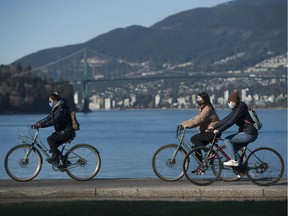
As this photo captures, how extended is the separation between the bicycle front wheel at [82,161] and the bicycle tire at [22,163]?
0.38 meters

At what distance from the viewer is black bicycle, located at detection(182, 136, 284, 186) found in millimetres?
11562

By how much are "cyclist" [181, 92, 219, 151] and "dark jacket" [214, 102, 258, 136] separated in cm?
25

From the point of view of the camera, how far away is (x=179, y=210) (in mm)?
9320

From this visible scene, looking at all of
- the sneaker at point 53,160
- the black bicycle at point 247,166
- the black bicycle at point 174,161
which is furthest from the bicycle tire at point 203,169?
the sneaker at point 53,160

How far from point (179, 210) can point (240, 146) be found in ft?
8.31

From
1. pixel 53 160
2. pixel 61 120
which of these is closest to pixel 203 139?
pixel 61 120

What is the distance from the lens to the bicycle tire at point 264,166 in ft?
37.9

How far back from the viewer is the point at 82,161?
40.3 ft

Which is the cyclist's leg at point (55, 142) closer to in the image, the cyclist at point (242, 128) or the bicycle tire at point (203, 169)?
the bicycle tire at point (203, 169)

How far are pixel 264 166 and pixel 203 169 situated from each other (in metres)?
0.73

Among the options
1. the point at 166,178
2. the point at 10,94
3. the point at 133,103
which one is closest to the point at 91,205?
the point at 166,178

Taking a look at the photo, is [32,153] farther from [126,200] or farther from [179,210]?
[179,210]

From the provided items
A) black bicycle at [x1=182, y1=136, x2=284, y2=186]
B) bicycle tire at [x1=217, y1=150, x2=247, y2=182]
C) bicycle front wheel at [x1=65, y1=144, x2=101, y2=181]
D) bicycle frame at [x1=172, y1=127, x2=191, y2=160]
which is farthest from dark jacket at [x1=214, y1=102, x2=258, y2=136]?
bicycle front wheel at [x1=65, y1=144, x2=101, y2=181]

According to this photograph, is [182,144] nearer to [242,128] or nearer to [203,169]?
[203,169]
